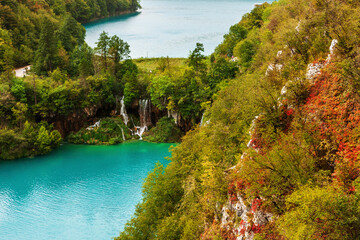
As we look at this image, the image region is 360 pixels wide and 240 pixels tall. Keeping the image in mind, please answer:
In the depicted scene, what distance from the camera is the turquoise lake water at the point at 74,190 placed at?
28.8 metres

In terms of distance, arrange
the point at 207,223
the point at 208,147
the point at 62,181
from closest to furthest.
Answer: the point at 207,223
the point at 208,147
the point at 62,181

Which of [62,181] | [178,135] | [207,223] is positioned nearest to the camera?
[207,223]

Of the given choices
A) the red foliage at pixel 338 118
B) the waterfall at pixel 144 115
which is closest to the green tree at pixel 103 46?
the waterfall at pixel 144 115

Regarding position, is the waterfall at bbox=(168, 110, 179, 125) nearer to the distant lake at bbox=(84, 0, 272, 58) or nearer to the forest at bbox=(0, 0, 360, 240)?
the forest at bbox=(0, 0, 360, 240)

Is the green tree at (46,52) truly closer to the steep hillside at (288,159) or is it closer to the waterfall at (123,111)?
the waterfall at (123,111)

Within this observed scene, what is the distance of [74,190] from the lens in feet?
115

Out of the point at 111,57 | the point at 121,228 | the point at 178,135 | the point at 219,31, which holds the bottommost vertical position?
the point at 121,228

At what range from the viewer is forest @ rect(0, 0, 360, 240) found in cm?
1357

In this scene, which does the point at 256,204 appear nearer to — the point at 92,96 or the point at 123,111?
the point at 123,111

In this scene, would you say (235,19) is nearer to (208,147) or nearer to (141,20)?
(141,20)

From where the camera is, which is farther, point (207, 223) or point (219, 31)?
point (219, 31)

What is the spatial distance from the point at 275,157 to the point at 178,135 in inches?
1343

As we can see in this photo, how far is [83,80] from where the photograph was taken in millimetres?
49719

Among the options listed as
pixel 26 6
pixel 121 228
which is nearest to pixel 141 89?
pixel 121 228
